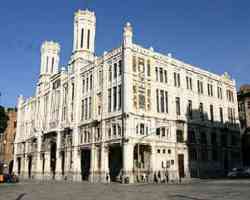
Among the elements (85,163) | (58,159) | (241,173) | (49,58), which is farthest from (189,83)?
(49,58)

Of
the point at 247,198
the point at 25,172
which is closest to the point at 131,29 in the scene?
the point at 247,198

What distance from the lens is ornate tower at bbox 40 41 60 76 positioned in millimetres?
78506

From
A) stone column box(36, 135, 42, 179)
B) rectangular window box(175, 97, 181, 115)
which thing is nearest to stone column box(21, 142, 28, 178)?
stone column box(36, 135, 42, 179)

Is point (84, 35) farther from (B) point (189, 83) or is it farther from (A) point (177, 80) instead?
(B) point (189, 83)

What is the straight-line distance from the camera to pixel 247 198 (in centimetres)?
1862

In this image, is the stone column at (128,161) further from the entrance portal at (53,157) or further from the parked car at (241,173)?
the entrance portal at (53,157)

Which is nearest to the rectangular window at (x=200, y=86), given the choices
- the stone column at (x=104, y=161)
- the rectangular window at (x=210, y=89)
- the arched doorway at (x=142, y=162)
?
the rectangular window at (x=210, y=89)

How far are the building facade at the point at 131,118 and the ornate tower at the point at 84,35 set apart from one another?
201 mm

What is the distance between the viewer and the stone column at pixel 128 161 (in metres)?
42.8

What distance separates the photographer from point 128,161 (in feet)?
141

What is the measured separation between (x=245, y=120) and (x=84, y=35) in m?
44.6

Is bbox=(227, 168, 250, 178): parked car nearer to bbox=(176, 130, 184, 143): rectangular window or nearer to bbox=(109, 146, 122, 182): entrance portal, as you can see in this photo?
bbox=(176, 130, 184, 143): rectangular window

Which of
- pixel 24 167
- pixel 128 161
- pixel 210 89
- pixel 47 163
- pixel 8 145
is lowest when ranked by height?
pixel 24 167

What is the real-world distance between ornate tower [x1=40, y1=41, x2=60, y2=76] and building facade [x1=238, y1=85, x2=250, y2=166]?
4868cm
